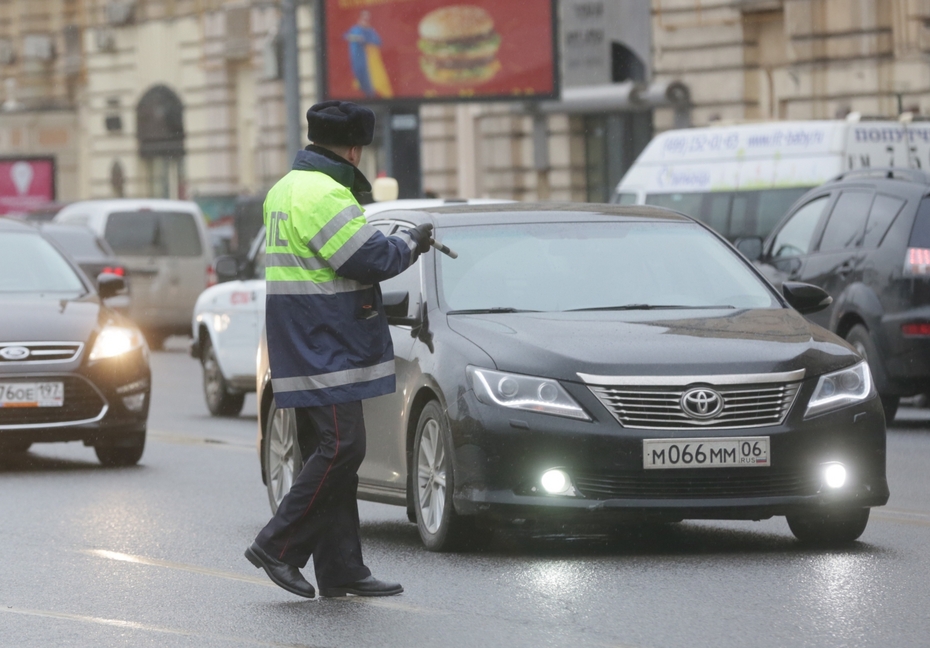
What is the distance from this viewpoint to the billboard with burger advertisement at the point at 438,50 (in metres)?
29.5

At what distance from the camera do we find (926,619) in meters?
6.75

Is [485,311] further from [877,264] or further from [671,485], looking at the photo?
[877,264]

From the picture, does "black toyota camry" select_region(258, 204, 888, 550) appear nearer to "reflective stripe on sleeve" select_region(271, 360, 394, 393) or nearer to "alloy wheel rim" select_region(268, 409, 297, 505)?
"reflective stripe on sleeve" select_region(271, 360, 394, 393)

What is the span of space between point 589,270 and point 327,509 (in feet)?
6.91

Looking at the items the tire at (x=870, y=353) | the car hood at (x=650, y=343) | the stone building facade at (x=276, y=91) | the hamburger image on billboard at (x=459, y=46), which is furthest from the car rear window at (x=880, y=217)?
the hamburger image on billboard at (x=459, y=46)

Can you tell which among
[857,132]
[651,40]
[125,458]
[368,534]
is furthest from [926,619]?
[651,40]

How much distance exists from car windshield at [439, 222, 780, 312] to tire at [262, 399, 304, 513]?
103 centimetres

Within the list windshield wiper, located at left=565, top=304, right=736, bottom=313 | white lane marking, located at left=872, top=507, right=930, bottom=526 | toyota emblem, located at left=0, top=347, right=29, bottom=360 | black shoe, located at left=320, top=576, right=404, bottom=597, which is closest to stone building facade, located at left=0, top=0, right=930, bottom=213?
toyota emblem, located at left=0, top=347, right=29, bottom=360

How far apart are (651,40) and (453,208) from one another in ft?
77.6

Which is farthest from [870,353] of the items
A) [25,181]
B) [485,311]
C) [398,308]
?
[25,181]

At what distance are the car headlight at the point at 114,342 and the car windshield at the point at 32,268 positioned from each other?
29.8 inches

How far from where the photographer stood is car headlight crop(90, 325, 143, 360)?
12.6 metres

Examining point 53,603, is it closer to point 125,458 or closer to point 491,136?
point 125,458

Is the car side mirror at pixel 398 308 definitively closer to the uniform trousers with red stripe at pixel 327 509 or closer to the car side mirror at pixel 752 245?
the uniform trousers with red stripe at pixel 327 509
